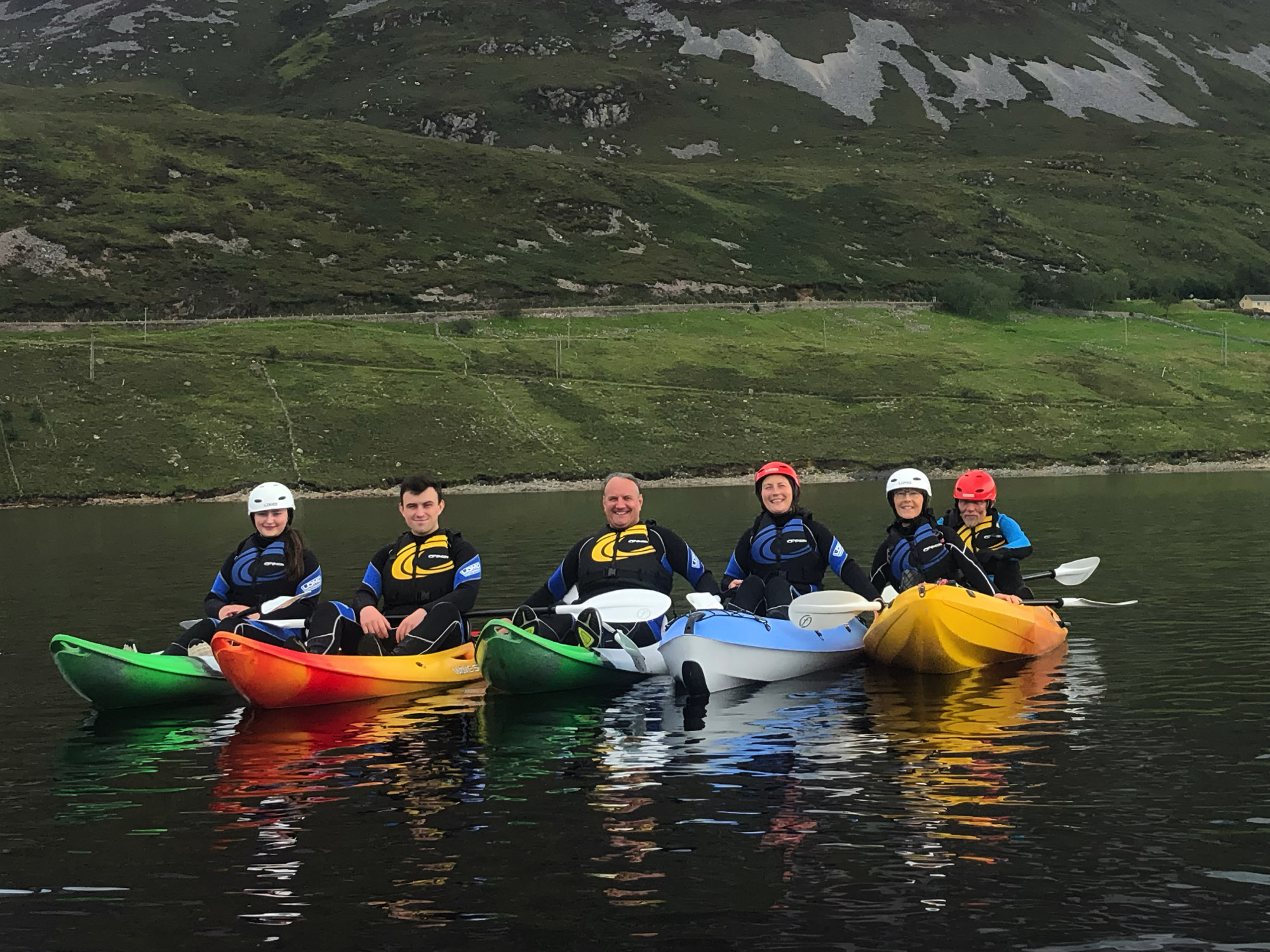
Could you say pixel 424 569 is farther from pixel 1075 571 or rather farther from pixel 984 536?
pixel 1075 571

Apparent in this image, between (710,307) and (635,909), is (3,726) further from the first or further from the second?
(710,307)

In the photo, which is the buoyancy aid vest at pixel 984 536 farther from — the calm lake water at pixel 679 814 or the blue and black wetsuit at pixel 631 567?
the blue and black wetsuit at pixel 631 567

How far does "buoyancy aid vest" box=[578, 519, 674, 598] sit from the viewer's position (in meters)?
23.6

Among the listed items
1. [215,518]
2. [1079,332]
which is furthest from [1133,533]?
[1079,332]

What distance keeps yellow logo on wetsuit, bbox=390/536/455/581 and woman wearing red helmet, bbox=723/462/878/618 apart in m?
5.11

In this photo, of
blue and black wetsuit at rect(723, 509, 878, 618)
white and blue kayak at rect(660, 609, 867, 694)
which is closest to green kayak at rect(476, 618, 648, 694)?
white and blue kayak at rect(660, 609, 867, 694)

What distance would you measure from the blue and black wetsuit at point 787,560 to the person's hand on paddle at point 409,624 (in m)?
5.42

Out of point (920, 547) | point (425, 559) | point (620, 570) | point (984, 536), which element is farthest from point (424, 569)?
point (984, 536)

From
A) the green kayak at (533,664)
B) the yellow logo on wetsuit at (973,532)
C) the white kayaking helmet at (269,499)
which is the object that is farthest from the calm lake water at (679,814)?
the white kayaking helmet at (269,499)

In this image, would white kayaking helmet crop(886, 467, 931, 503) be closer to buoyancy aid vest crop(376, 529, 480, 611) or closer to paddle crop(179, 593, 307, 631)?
buoyancy aid vest crop(376, 529, 480, 611)

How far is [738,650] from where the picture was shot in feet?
73.0

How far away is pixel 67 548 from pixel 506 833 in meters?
50.1

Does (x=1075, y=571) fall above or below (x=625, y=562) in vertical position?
below

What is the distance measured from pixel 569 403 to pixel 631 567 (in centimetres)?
10510
